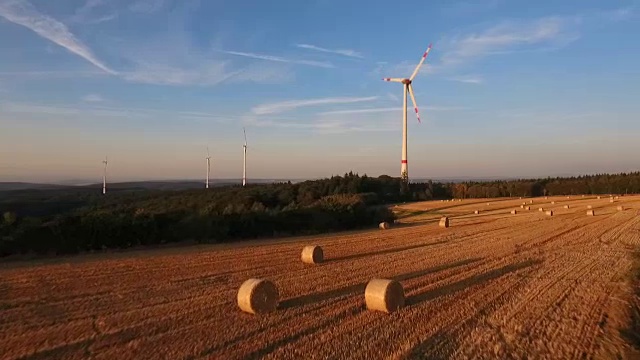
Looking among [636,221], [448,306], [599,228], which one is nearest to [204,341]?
[448,306]

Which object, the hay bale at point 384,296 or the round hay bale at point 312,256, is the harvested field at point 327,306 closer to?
the hay bale at point 384,296

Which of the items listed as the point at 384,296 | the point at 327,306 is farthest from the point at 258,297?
the point at 384,296

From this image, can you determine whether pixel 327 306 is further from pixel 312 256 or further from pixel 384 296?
pixel 312 256

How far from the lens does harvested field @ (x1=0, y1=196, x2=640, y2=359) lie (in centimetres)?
662

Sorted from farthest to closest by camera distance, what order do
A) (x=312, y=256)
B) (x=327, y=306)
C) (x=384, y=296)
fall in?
(x=312, y=256) < (x=327, y=306) < (x=384, y=296)

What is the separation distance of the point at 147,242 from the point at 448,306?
13967 millimetres

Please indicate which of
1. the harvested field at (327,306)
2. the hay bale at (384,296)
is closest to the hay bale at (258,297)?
the harvested field at (327,306)

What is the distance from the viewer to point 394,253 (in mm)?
15945

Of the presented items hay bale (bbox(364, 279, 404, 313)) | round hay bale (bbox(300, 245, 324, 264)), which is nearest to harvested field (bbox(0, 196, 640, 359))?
hay bale (bbox(364, 279, 404, 313))

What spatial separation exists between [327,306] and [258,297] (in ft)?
4.01

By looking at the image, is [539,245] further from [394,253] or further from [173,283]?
[173,283]

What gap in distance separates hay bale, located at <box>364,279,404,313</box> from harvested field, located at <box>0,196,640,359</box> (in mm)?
181

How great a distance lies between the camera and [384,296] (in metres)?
8.27

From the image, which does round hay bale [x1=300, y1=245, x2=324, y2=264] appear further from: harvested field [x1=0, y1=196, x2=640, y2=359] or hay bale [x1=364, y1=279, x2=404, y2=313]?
hay bale [x1=364, y1=279, x2=404, y2=313]
